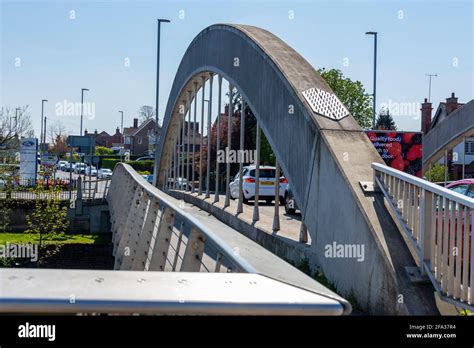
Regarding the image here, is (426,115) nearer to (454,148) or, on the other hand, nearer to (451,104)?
(451,104)

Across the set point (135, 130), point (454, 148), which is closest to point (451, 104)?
point (454, 148)

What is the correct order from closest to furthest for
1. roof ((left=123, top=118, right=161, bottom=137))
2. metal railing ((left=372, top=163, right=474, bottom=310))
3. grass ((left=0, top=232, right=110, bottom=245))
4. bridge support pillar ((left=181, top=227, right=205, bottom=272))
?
1. bridge support pillar ((left=181, top=227, right=205, bottom=272))
2. metal railing ((left=372, top=163, right=474, bottom=310))
3. grass ((left=0, top=232, right=110, bottom=245))
4. roof ((left=123, top=118, right=161, bottom=137))

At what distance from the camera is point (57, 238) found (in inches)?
1318

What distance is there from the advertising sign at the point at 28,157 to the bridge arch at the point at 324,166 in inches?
1066

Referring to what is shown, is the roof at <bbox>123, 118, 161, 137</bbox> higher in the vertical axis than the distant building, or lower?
higher

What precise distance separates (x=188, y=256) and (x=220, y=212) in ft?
49.4

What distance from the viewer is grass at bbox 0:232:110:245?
30.5 metres

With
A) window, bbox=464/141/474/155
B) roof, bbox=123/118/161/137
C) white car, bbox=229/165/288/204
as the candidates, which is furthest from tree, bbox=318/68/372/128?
roof, bbox=123/118/161/137

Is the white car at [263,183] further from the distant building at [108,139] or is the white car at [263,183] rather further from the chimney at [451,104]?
the distant building at [108,139]

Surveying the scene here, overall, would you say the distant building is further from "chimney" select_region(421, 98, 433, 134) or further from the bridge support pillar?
the bridge support pillar

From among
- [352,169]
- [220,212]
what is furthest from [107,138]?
[352,169]

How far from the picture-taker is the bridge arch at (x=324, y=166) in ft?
25.1

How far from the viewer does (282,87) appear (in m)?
12.2

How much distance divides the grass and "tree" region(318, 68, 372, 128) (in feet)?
46.0
